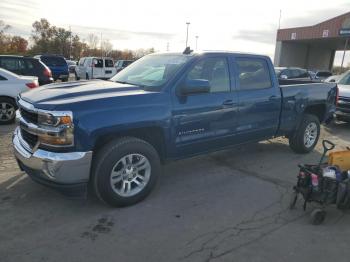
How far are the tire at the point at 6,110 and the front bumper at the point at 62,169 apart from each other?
205 inches

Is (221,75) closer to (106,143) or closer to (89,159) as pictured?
(106,143)

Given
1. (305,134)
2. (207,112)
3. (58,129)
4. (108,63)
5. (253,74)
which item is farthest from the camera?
(108,63)

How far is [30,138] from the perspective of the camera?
13.1ft

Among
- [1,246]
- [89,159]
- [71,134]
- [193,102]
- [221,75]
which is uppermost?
[221,75]

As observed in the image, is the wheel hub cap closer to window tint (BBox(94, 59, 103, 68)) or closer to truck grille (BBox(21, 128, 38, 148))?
truck grille (BBox(21, 128, 38, 148))

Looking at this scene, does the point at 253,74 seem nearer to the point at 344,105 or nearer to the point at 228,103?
the point at 228,103

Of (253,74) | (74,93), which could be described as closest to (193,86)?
(74,93)

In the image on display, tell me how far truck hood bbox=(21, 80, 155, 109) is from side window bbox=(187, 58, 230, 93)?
2.87ft

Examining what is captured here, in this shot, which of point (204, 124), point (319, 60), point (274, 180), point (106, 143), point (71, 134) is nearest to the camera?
point (71, 134)

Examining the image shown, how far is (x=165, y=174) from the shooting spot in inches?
213

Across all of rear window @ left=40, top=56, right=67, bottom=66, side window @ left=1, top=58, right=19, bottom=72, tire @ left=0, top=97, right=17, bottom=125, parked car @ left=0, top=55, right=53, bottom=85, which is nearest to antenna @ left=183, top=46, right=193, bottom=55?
tire @ left=0, top=97, right=17, bottom=125

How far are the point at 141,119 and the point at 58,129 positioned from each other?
0.94 metres

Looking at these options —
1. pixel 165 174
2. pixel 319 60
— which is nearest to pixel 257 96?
pixel 165 174

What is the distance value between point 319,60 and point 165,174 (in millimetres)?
50364
